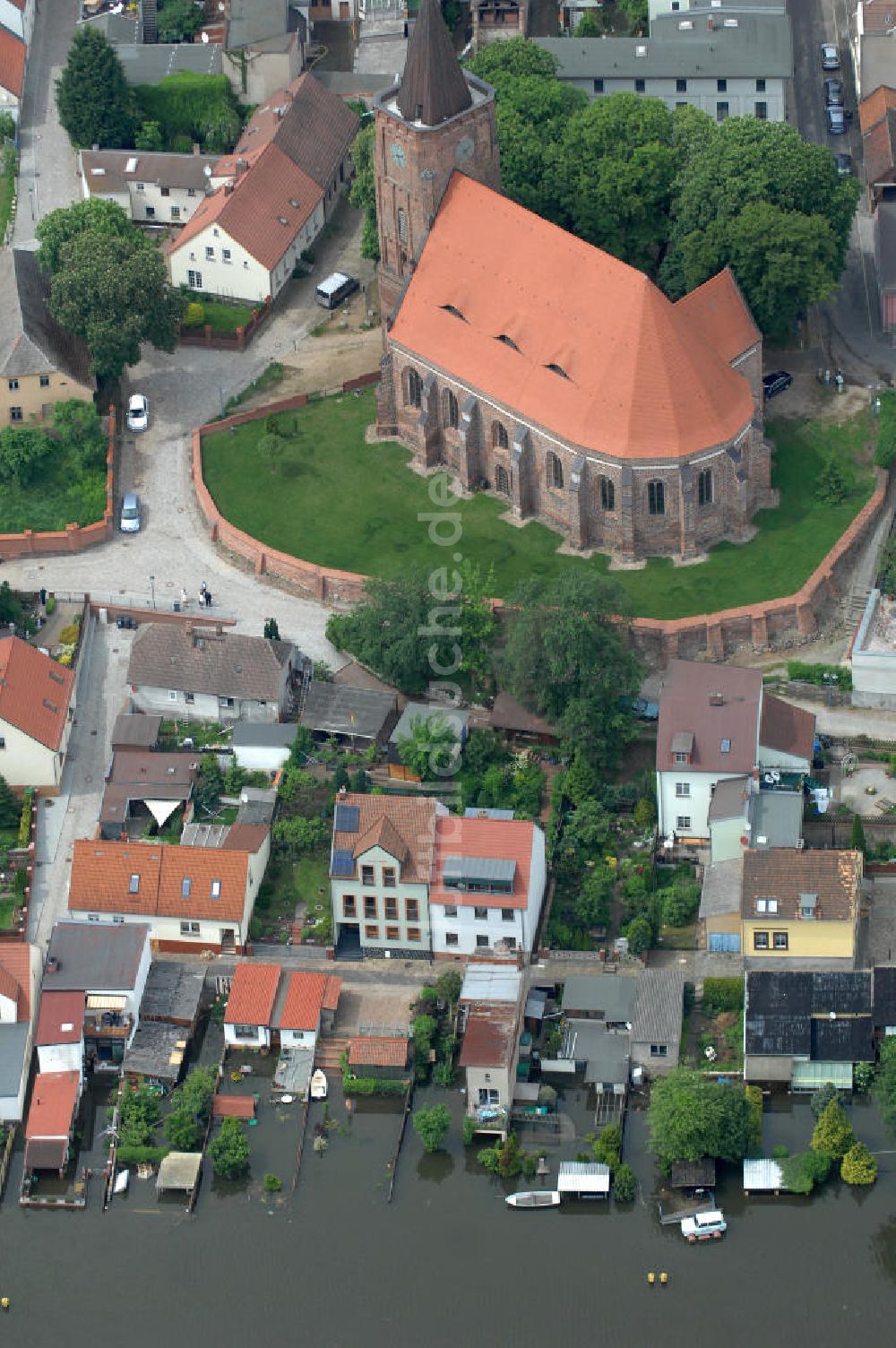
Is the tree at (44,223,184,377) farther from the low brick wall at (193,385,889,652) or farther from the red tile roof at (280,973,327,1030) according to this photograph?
the red tile roof at (280,973,327,1030)

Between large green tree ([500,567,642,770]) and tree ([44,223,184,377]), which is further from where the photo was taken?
tree ([44,223,184,377])

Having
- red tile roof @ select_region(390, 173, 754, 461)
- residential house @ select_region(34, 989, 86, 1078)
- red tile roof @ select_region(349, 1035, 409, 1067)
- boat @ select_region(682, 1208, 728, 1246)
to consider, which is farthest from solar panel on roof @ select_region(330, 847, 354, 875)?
red tile roof @ select_region(390, 173, 754, 461)

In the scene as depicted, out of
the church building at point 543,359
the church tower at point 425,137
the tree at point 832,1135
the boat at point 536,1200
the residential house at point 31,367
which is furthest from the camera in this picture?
the residential house at point 31,367

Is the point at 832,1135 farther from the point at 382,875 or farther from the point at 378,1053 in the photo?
the point at 382,875

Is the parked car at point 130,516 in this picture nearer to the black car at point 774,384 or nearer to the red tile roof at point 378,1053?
the black car at point 774,384

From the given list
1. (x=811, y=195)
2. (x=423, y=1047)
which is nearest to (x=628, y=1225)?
(x=423, y=1047)

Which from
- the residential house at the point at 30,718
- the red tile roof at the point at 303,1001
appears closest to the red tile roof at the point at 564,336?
the residential house at the point at 30,718
